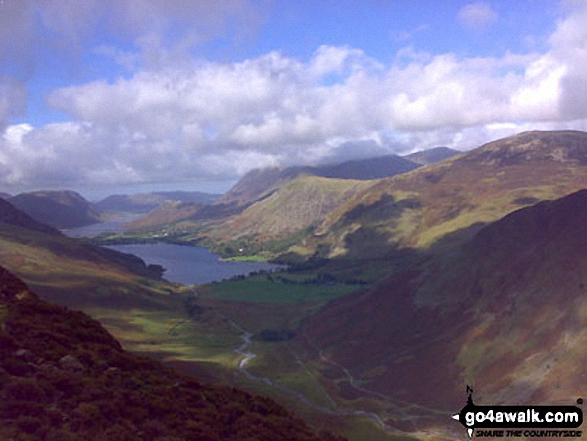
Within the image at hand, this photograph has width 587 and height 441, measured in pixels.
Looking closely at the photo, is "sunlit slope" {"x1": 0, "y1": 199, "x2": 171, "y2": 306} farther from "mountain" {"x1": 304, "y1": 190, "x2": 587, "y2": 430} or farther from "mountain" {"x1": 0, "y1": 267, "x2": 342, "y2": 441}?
"mountain" {"x1": 0, "y1": 267, "x2": 342, "y2": 441}

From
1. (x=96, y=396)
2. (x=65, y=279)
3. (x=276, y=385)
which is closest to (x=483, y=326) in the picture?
(x=276, y=385)

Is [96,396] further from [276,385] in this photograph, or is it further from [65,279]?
[65,279]

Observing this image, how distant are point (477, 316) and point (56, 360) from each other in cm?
8591

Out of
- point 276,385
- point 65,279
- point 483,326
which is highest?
point 65,279

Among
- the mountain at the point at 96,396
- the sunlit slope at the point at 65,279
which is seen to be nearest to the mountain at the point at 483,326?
the mountain at the point at 96,396

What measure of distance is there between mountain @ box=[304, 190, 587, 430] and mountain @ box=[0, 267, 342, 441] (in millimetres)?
50077

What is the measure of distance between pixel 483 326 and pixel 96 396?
→ 3249 inches

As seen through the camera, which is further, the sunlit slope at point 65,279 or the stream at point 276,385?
the sunlit slope at point 65,279

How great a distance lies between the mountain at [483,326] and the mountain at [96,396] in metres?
50.1

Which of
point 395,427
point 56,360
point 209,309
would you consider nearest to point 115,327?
point 209,309

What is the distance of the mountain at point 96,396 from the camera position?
23.3 meters

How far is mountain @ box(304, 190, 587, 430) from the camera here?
74875mm

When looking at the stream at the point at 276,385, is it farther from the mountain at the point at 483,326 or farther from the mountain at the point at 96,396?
the mountain at the point at 96,396

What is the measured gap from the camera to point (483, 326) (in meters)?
93.4
